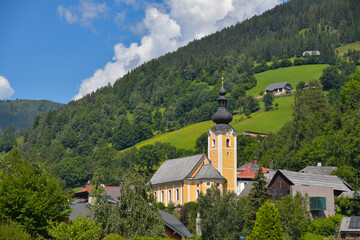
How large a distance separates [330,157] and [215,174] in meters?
17.0

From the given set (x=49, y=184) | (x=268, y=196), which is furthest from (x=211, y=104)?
(x=49, y=184)

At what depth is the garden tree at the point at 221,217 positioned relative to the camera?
2168 inches

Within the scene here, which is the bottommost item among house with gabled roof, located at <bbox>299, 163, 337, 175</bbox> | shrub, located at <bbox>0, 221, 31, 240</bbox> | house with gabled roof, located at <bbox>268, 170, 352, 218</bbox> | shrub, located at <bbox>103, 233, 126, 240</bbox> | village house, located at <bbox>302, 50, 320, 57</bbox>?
shrub, located at <bbox>103, 233, 126, 240</bbox>

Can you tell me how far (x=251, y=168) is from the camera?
92.1 metres

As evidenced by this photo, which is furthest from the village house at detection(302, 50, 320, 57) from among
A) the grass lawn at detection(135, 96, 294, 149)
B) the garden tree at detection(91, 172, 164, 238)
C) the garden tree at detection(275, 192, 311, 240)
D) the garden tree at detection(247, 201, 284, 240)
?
the garden tree at detection(91, 172, 164, 238)

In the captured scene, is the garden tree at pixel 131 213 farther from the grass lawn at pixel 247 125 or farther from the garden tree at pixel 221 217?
the grass lawn at pixel 247 125

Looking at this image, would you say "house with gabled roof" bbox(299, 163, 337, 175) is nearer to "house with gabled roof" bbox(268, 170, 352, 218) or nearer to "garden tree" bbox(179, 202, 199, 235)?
"house with gabled roof" bbox(268, 170, 352, 218)

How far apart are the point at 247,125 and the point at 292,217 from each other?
88307mm

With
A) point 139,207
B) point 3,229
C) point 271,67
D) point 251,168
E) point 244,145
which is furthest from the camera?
point 271,67

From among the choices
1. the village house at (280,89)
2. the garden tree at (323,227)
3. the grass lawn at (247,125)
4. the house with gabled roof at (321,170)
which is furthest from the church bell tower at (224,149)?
the village house at (280,89)

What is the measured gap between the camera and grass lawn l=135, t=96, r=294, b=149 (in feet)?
448

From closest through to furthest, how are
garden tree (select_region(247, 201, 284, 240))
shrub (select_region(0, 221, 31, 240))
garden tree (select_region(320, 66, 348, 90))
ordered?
shrub (select_region(0, 221, 31, 240)) → garden tree (select_region(247, 201, 284, 240)) → garden tree (select_region(320, 66, 348, 90))

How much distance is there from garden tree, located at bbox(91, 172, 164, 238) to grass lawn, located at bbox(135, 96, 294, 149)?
95787 millimetres

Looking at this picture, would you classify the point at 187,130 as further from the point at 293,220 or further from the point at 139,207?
the point at 139,207
